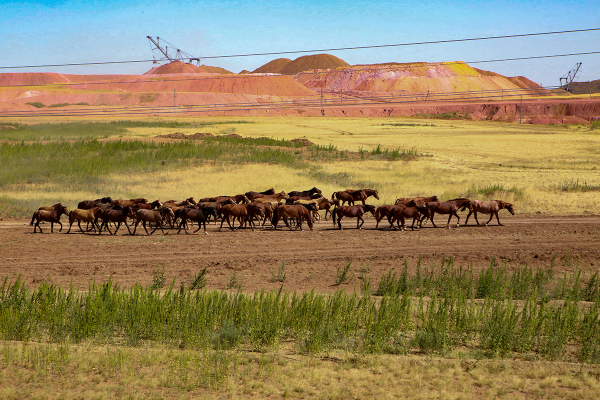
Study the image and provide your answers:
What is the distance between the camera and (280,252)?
16.8m

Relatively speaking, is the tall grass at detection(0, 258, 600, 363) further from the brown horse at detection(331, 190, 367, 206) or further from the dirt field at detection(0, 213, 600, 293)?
the brown horse at detection(331, 190, 367, 206)

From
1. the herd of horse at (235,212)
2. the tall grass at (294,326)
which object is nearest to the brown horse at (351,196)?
the herd of horse at (235,212)

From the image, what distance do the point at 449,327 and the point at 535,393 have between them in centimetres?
251

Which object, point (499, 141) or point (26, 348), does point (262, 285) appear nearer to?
point (26, 348)

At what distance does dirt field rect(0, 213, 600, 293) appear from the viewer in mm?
14094

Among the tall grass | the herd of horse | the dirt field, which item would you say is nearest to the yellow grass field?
the herd of horse

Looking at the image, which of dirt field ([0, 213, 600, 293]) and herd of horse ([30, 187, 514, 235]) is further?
herd of horse ([30, 187, 514, 235])

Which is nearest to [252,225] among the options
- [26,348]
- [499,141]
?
[26,348]

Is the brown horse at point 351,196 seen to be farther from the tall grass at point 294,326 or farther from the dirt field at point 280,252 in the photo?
the tall grass at point 294,326

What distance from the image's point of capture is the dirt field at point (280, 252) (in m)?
14.1

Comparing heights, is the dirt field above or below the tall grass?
below

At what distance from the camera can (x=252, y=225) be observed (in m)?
23.2

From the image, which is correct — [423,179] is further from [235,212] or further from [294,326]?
[294,326]

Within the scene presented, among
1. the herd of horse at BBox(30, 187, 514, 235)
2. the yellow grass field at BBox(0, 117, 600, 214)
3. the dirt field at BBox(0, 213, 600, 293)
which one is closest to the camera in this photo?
the dirt field at BBox(0, 213, 600, 293)
